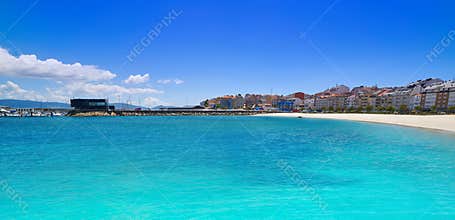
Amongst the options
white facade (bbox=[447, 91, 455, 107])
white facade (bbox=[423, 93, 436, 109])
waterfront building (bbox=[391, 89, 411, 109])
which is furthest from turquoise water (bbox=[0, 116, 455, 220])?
waterfront building (bbox=[391, 89, 411, 109])

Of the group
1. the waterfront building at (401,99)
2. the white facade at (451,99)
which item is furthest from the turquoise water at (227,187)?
the waterfront building at (401,99)

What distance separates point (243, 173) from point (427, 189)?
7.62 metres

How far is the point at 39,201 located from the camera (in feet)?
33.1
